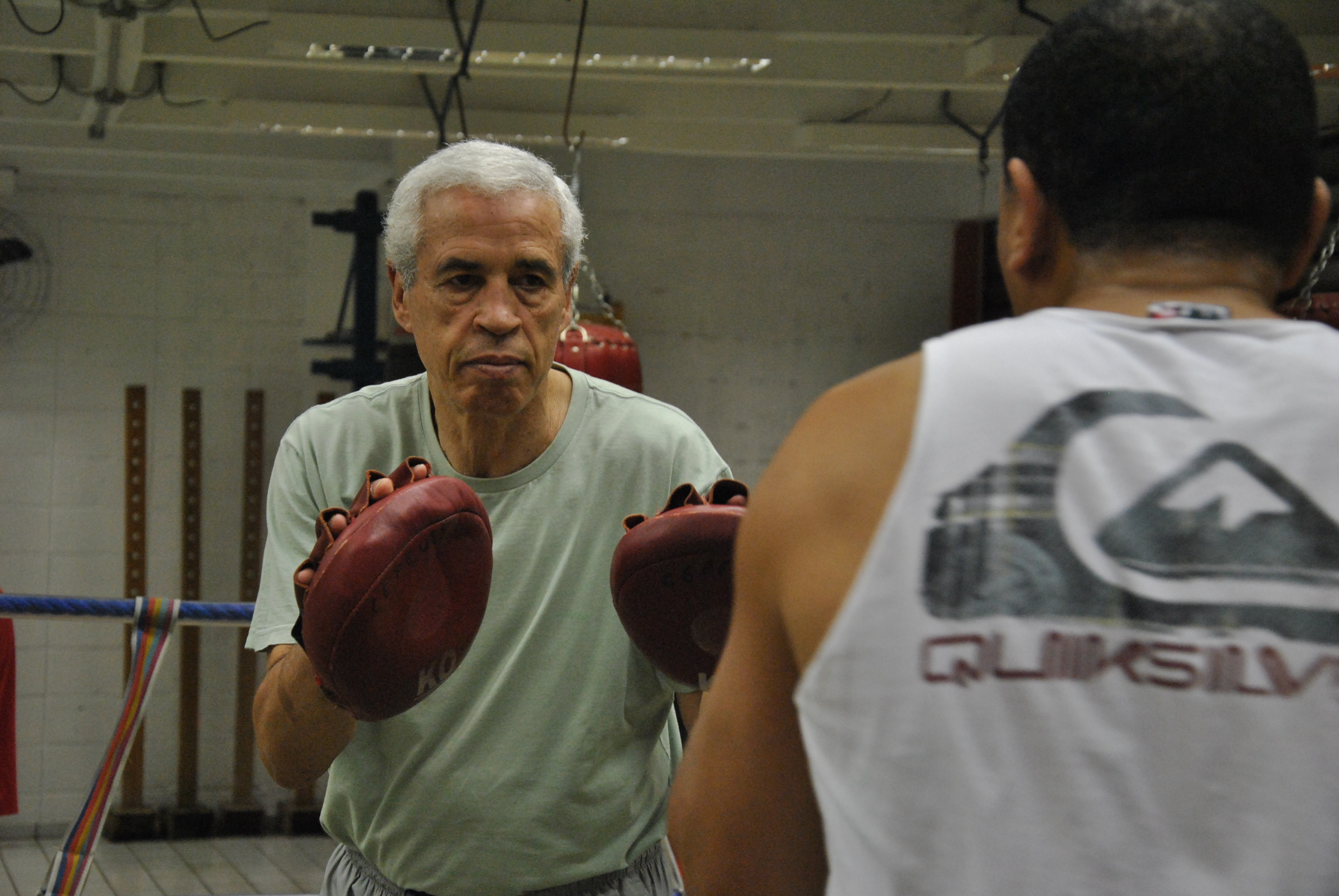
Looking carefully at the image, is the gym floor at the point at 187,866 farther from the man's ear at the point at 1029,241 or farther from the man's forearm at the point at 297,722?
the man's ear at the point at 1029,241

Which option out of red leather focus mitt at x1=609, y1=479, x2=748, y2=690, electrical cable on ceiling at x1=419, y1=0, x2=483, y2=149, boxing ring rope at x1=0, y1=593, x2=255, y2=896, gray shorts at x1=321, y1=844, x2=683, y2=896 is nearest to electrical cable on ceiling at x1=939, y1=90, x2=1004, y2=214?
electrical cable on ceiling at x1=419, y1=0, x2=483, y2=149

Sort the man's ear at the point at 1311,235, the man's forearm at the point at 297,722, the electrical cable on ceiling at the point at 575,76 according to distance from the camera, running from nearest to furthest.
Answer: the man's ear at the point at 1311,235 < the man's forearm at the point at 297,722 < the electrical cable on ceiling at the point at 575,76

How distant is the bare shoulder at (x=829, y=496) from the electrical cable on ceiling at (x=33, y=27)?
393 centimetres

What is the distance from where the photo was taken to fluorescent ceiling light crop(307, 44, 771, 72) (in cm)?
426

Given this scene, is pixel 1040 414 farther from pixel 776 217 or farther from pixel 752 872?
pixel 776 217

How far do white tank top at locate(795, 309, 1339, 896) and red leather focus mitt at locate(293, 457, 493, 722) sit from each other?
607 millimetres

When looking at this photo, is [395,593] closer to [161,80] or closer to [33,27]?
[33,27]

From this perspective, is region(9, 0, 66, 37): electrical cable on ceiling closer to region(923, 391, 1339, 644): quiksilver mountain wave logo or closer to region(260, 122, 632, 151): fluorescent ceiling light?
region(260, 122, 632, 151): fluorescent ceiling light

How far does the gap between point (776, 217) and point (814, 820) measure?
611 centimetres

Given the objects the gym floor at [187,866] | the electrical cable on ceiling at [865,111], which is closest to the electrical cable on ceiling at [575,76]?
the electrical cable on ceiling at [865,111]

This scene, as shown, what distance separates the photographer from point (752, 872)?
940 mm

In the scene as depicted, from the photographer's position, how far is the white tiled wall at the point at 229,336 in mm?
6746

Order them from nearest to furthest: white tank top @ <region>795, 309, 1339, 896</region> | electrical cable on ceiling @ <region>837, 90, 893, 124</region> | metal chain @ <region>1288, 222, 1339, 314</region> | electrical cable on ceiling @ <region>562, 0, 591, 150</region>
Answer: white tank top @ <region>795, 309, 1339, 896</region> < metal chain @ <region>1288, 222, 1339, 314</region> < electrical cable on ceiling @ <region>562, 0, 591, 150</region> < electrical cable on ceiling @ <region>837, 90, 893, 124</region>

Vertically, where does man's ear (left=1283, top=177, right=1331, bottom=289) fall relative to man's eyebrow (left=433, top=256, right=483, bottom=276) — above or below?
above
